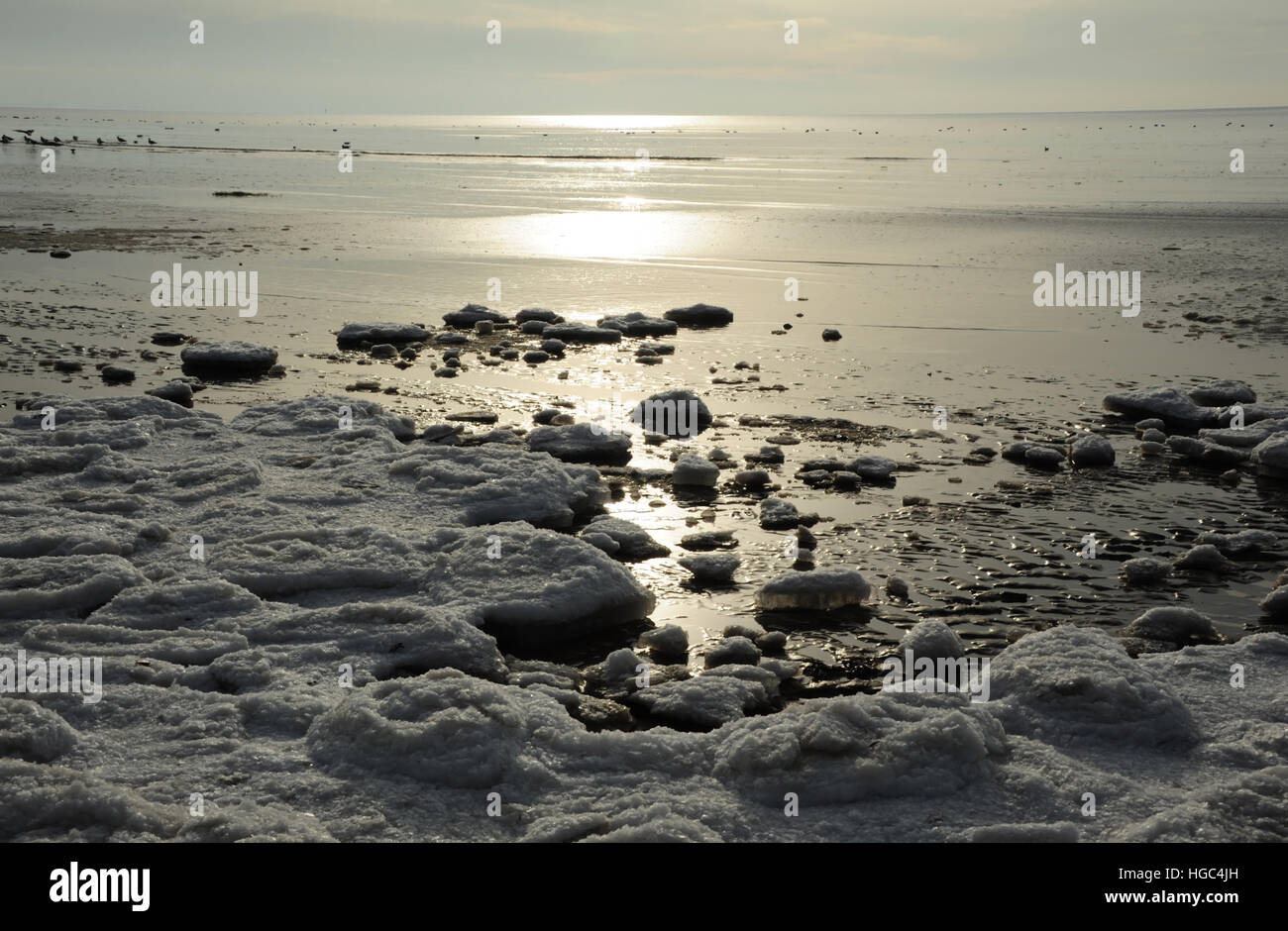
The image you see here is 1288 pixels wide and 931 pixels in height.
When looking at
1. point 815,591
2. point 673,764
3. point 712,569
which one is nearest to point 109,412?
point 712,569

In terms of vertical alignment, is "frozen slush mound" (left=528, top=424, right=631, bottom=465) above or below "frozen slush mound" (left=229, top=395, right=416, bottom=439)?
below

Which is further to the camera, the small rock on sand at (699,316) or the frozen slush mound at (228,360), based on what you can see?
the small rock on sand at (699,316)

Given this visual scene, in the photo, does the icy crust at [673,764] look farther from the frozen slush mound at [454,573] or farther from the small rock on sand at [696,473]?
the small rock on sand at [696,473]

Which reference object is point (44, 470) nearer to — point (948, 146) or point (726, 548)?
point (726, 548)

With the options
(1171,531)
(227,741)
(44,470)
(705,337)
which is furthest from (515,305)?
(227,741)

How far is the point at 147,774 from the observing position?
5.55 m

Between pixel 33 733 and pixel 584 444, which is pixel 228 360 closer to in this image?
pixel 584 444

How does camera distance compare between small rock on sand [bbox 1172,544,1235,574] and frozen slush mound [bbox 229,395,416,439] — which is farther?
frozen slush mound [bbox 229,395,416,439]

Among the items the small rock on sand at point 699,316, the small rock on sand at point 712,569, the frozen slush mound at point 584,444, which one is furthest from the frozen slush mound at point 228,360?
the small rock on sand at point 712,569

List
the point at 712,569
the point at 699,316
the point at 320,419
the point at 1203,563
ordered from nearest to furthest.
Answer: the point at 712,569 < the point at 1203,563 < the point at 320,419 < the point at 699,316

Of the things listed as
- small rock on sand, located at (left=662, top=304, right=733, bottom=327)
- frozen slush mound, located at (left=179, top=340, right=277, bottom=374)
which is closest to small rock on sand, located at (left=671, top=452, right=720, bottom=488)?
frozen slush mound, located at (left=179, top=340, right=277, bottom=374)

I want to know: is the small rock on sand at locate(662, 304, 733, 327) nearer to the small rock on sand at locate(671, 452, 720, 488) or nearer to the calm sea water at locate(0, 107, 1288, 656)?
the calm sea water at locate(0, 107, 1288, 656)

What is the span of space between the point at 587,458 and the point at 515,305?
9.62 meters
